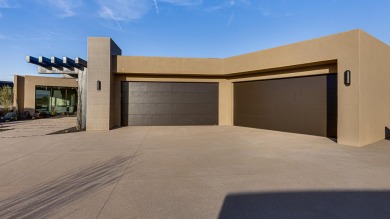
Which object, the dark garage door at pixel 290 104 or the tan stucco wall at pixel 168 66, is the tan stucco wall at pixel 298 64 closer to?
the tan stucco wall at pixel 168 66

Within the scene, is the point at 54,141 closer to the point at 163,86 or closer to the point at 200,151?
the point at 200,151

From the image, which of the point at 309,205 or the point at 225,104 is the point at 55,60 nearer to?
the point at 225,104

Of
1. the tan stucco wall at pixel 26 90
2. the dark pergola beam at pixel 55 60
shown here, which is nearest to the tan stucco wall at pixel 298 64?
the dark pergola beam at pixel 55 60

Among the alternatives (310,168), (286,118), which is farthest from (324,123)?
(310,168)

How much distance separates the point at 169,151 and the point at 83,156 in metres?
2.56

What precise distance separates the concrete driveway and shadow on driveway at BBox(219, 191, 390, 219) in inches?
0.6

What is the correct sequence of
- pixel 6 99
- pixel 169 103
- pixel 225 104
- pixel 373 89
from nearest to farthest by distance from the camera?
pixel 373 89
pixel 169 103
pixel 225 104
pixel 6 99

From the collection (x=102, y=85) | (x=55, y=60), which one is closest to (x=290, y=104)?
(x=102, y=85)

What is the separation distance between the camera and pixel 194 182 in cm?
428

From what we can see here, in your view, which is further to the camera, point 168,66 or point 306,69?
point 168,66

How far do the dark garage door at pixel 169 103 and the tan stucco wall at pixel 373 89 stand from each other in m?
8.02

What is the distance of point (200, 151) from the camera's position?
271 inches

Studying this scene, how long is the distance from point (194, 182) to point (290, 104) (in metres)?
8.46

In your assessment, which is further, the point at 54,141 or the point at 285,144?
the point at 54,141
